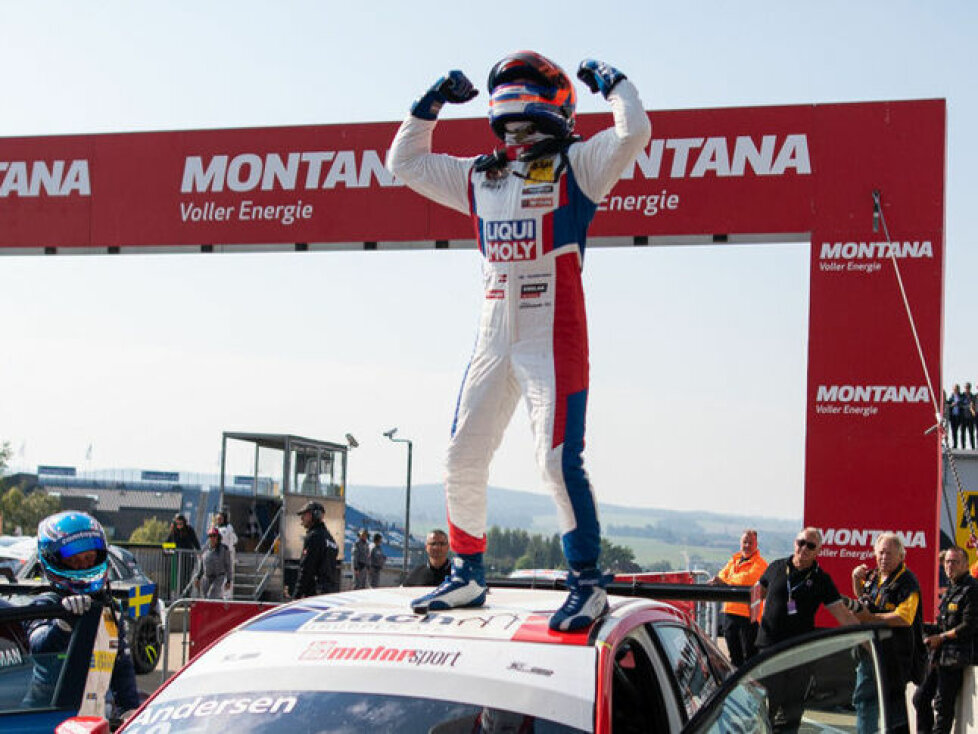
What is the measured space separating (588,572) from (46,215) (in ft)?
40.9

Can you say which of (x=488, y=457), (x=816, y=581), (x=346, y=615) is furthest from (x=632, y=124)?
(x=816, y=581)

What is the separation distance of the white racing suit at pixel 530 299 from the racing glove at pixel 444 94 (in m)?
0.47

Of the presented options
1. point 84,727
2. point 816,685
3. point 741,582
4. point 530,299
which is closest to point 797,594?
point 741,582

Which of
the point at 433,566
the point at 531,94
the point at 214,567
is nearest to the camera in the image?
the point at 531,94

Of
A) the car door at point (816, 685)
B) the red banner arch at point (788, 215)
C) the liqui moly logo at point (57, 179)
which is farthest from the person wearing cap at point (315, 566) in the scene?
the car door at point (816, 685)

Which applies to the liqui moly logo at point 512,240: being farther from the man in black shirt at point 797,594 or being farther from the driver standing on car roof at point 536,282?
the man in black shirt at point 797,594

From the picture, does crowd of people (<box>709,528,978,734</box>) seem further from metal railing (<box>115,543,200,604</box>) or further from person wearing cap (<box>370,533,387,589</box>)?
person wearing cap (<box>370,533,387,589</box>)

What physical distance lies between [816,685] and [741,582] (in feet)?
26.4

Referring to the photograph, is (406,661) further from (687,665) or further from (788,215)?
(788,215)

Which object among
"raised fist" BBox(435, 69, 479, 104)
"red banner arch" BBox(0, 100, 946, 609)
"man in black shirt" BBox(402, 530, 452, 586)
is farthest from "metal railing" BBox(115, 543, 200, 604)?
"raised fist" BBox(435, 69, 479, 104)

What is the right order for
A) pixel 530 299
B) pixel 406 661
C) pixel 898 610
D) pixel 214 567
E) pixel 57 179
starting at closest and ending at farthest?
1. pixel 406 661
2. pixel 530 299
3. pixel 898 610
4. pixel 57 179
5. pixel 214 567

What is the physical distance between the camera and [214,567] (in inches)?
664

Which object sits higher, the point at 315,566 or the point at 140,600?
the point at 315,566

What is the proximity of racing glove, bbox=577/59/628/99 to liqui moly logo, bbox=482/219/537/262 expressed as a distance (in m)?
0.55
